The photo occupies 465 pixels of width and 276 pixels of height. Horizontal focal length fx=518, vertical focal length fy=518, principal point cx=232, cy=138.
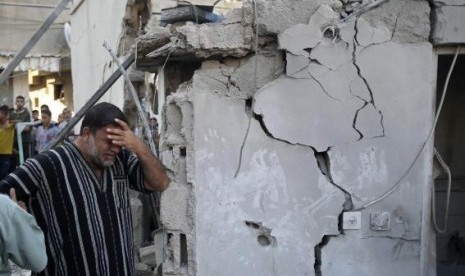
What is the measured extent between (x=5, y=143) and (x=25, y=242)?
7.41m

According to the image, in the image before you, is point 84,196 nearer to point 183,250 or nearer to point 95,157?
point 95,157

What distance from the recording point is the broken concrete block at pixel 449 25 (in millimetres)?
3117

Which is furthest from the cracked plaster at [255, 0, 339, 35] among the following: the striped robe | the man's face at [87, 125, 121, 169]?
the striped robe

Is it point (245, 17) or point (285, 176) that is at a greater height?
point (245, 17)

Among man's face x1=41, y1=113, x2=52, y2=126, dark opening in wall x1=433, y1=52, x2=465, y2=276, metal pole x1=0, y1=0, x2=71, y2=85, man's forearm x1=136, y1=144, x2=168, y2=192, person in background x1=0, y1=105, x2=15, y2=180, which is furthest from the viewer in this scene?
man's face x1=41, y1=113, x2=52, y2=126

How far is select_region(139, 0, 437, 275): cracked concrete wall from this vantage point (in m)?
3.13

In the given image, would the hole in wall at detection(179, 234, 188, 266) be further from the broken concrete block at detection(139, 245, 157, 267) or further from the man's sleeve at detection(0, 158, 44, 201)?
the broken concrete block at detection(139, 245, 157, 267)

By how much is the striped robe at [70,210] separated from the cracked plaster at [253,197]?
765mm

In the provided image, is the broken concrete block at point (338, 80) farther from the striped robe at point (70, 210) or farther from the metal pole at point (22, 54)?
the metal pole at point (22, 54)

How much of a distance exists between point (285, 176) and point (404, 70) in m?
0.96

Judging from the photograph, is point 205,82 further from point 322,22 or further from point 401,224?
point 401,224

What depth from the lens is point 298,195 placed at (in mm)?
3193

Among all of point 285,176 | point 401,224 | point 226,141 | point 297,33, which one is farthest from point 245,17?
point 401,224

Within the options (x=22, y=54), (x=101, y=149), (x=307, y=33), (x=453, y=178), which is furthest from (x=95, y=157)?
(x=453, y=178)
